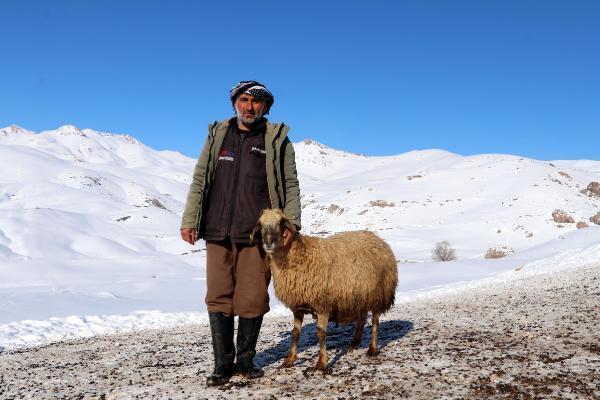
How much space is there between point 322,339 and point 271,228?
1.73 meters

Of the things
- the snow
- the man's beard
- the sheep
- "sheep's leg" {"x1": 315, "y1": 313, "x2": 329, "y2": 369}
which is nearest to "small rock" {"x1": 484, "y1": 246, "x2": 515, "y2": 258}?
the snow

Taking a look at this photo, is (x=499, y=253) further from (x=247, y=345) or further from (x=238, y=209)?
(x=238, y=209)

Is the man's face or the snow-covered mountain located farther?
the snow-covered mountain

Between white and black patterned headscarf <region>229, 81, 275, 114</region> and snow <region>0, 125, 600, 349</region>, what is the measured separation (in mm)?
10869

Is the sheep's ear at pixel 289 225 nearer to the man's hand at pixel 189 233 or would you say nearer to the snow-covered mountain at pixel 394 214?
the man's hand at pixel 189 233

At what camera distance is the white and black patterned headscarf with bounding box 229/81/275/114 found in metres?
6.27

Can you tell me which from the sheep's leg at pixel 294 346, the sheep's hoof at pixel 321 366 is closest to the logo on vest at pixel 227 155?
the sheep's leg at pixel 294 346

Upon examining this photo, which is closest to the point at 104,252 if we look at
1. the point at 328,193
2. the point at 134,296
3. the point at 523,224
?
the point at 134,296

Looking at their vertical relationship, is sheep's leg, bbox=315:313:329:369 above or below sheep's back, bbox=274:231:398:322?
below

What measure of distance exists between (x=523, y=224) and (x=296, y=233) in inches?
2294

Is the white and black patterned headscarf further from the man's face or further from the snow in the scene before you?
the snow

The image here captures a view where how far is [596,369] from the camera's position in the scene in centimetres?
575

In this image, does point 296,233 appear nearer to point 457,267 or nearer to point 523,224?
point 457,267

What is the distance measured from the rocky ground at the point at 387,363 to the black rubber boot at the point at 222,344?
9.7 inches
